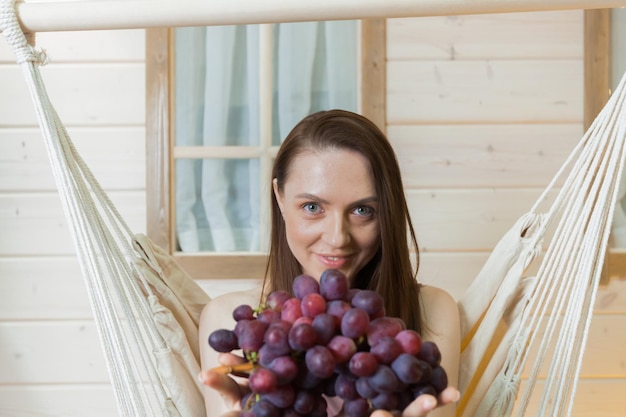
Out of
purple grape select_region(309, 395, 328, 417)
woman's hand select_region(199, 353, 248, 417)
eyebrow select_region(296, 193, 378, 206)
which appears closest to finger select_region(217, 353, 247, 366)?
woman's hand select_region(199, 353, 248, 417)

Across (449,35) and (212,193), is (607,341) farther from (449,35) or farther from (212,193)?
(212,193)

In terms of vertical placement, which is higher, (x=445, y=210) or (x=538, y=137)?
(x=538, y=137)

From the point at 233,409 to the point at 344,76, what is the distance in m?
1.54

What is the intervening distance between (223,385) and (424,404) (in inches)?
8.6

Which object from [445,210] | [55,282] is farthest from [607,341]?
[55,282]

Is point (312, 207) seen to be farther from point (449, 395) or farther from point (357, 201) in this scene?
point (449, 395)

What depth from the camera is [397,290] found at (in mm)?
1428

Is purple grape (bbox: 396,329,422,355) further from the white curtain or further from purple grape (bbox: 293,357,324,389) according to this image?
the white curtain

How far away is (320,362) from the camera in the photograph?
2.45 ft

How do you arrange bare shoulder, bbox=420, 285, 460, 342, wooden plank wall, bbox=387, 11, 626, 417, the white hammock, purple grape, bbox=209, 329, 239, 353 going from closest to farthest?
purple grape, bbox=209, 329, 239, 353, the white hammock, bare shoulder, bbox=420, 285, 460, 342, wooden plank wall, bbox=387, 11, 626, 417

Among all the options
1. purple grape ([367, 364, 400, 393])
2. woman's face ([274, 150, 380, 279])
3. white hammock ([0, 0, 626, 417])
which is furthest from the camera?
woman's face ([274, 150, 380, 279])

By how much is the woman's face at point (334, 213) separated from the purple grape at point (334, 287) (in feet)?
1.58

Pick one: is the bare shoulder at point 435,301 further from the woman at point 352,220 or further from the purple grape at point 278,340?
the purple grape at point 278,340

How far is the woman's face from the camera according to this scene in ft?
4.30
